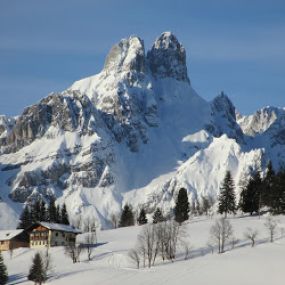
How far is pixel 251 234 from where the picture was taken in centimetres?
13550

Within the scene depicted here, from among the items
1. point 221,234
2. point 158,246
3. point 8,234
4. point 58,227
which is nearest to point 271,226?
point 221,234

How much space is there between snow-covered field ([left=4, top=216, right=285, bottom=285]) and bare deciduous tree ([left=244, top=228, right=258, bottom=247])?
101 centimetres

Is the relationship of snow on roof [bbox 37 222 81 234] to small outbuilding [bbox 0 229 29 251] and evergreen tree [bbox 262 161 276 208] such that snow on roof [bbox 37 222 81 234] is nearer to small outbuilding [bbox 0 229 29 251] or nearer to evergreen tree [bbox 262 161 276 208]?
small outbuilding [bbox 0 229 29 251]

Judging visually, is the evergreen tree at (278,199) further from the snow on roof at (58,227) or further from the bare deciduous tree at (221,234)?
the snow on roof at (58,227)

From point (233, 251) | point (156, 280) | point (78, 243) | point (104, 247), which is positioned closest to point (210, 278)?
point (156, 280)

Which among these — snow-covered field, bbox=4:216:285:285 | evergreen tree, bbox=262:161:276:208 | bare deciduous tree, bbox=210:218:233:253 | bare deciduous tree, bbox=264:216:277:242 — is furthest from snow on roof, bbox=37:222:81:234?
bare deciduous tree, bbox=264:216:277:242

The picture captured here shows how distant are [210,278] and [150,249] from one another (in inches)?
1102

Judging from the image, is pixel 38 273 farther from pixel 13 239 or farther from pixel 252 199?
pixel 252 199

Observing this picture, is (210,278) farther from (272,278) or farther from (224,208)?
(224,208)

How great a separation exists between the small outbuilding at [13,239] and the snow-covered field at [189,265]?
7.80 meters

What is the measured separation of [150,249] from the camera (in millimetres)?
128250

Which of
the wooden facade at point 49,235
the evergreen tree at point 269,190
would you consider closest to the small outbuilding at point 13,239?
the wooden facade at point 49,235

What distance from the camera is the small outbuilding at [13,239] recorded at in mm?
163000

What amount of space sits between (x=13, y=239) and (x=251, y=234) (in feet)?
182
